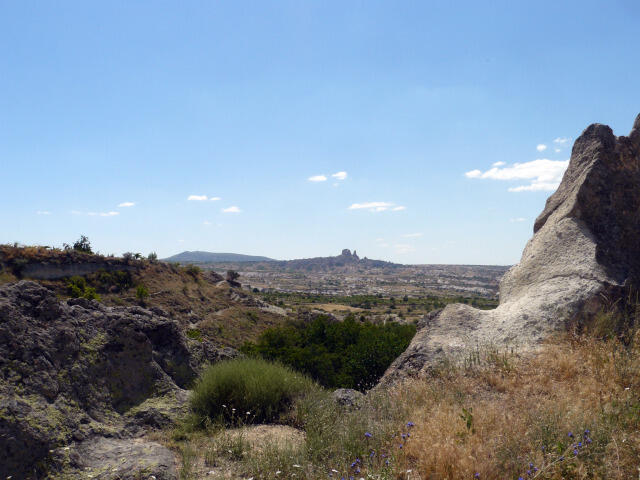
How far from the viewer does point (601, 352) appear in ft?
17.3

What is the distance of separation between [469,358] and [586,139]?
194 inches

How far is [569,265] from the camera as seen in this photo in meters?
6.96

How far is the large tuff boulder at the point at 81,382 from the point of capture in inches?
159

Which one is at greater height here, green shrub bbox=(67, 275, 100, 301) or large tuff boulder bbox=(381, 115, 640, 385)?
large tuff boulder bbox=(381, 115, 640, 385)

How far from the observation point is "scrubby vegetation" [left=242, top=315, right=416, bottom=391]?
10.8m

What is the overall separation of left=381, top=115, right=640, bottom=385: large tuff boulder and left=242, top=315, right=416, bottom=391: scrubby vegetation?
11.2ft

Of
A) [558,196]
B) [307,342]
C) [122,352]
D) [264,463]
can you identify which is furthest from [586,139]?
[307,342]

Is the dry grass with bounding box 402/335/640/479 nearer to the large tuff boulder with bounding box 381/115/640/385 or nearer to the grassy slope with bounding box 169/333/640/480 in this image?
the grassy slope with bounding box 169/333/640/480

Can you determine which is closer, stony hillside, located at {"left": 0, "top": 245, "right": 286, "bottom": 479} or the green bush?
stony hillside, located at {"left": 0, "top": 245, "right": 286, "bottom": 479}

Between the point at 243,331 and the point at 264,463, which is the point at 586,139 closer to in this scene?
the point at 264,463

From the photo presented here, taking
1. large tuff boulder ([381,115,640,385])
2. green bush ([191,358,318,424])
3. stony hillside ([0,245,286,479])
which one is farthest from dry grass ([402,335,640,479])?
stony hillside ([0,245,286,479])

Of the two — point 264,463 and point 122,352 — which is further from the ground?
point 122,352

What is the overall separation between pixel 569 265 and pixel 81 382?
6.88 meters

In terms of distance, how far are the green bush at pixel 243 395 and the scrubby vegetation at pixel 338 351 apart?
9.85ft
